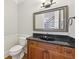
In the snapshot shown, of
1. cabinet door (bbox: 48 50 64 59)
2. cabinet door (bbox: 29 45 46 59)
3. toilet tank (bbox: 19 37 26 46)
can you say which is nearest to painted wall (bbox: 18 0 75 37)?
toilet tank (bbox: 19 37 26 46)

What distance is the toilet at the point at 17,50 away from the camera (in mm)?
3267

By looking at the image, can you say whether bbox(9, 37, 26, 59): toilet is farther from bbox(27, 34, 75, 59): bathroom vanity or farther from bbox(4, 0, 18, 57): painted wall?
bbox(27, 34, 75, 59): bathroom vanity

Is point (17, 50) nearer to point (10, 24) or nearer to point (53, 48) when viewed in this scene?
point (10, 24)

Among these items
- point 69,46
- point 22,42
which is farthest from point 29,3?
point 69,46

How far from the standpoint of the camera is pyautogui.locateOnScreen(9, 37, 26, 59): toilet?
3267mm

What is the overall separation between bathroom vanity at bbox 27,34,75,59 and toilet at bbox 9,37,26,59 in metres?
0.54

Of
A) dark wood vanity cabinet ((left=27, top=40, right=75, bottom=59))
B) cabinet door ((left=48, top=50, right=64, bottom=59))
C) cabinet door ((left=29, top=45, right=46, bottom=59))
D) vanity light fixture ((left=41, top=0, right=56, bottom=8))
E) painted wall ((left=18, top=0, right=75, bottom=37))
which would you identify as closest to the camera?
dark wood vanity cabinet ((left=27, top=40, right=75, bottom=59))

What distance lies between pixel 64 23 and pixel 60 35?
0.32 metres

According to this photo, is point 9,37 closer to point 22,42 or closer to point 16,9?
point 22,42

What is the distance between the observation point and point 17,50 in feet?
10.8

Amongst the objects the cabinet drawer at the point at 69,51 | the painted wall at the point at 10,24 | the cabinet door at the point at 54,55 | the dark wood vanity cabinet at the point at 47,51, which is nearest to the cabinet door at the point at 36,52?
the dark wood vanity cabinet at the point at 47,51

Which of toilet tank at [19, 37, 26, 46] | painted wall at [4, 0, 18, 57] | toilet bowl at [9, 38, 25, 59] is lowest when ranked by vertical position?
toilet bowl at [9, 38, 25, 59]

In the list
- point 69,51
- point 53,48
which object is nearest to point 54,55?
point 53,48

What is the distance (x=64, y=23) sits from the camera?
2549mm
